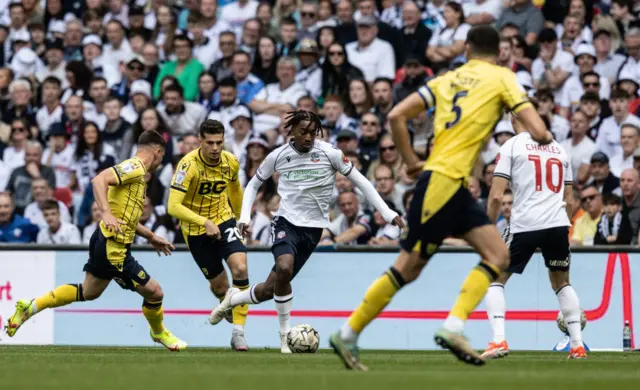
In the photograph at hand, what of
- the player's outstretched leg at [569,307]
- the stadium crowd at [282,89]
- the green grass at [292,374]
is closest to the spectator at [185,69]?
the stadium crowd at [282,89]

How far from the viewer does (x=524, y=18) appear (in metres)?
19.8

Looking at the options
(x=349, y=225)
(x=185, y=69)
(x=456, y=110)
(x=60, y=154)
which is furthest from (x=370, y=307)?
(x=185, y=69)

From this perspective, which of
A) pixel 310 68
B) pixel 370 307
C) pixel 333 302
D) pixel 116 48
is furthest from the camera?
pixel 116 48

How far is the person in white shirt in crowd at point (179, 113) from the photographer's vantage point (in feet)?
65.5

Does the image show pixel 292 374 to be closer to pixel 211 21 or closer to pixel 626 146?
pixel 626 146

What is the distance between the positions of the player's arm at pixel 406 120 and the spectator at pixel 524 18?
35.4 ft

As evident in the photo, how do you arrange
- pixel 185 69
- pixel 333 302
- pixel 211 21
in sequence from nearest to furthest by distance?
pixel 333 302 → pixel 185 69 → pixel 211 21

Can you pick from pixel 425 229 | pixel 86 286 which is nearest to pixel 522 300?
pixel 86 286

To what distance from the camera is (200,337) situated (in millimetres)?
16516

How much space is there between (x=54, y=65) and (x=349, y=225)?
7.63 m

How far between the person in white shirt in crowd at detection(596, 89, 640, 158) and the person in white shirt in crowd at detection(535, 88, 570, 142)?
0.49m

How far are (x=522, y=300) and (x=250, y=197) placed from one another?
4448mm

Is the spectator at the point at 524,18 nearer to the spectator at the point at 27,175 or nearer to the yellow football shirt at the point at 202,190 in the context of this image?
the yellow football shirt at the point at 202,190

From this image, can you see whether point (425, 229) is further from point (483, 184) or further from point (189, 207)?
point (483, 184)
